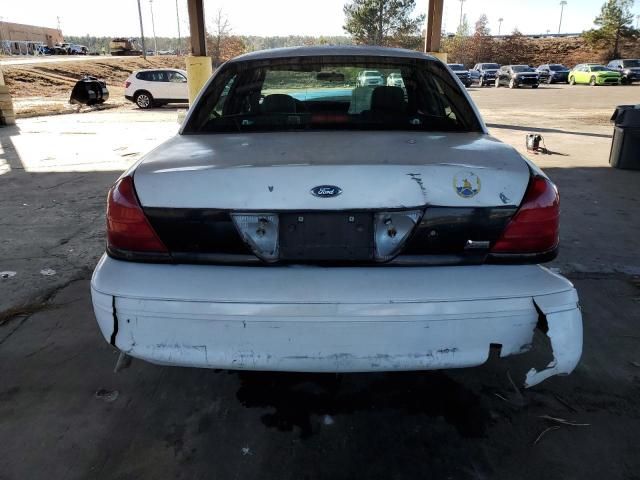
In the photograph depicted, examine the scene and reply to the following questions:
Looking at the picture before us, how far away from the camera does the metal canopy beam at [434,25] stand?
36.3 feet

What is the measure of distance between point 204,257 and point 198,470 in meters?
0.84

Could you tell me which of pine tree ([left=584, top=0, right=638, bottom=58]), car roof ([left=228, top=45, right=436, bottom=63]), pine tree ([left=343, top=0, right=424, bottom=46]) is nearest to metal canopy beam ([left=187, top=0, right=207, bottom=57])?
car roof ([left=228, top=45, right=436, bottom=63])

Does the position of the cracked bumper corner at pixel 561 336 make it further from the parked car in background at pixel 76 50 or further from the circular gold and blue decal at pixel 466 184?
the parked car in background at pixel 76 50

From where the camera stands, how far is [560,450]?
212 centimetres

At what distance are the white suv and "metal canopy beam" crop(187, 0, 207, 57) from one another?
9966 millimetres

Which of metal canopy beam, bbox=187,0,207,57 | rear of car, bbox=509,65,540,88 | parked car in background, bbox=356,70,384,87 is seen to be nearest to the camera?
parked car in background, bbox=356,70,384,87

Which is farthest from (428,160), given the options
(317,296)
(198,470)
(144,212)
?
(198,470)

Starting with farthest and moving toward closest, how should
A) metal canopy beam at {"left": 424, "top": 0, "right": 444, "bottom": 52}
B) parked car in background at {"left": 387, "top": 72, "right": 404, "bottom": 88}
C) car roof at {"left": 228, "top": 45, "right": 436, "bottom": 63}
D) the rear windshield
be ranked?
1. metal canopy beam at {"left": 424, "top": 0, "right": 444, "bottom": 52}
2. parked car in background at {"left": 387, "top": 72, "right": 404, "bottom": 88}
3. car roof at {"left": 228, "top": 45, "right": 436, "bottom": 63}
4. the rear windshield

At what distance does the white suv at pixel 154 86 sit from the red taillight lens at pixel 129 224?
20.0 metres

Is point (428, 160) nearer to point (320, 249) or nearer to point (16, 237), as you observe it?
point (320, 249)

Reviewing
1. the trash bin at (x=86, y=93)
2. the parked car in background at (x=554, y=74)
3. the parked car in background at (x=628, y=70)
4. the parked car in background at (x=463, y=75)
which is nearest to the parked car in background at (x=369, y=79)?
the trash bin at (x=86, y=93)

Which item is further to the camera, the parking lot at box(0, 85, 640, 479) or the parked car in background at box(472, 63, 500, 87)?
the parked car in background at box(472, 63, 500, 87)

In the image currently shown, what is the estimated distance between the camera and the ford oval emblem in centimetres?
184

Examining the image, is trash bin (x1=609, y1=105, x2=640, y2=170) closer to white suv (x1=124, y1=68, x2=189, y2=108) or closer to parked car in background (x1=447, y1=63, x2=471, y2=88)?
white suv (x1=124, y1=68, x2=189, y2=108)
